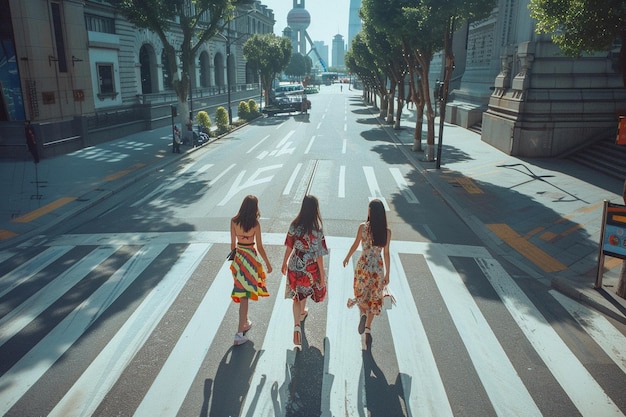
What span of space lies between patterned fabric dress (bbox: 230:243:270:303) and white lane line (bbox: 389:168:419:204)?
28.8ft

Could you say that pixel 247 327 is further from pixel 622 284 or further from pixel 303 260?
pixel 622 284

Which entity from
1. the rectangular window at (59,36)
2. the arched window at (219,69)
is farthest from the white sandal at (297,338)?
the arched window at (219,69)

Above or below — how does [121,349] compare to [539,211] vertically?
below

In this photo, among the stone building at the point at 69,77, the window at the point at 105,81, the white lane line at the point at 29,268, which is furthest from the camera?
the window at the point at 105,81

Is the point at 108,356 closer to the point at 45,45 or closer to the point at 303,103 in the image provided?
the point at 45,45

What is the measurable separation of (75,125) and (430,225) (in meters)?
20.3

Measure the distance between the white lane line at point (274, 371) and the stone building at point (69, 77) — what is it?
62.2ft

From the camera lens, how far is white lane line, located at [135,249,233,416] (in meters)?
5.36

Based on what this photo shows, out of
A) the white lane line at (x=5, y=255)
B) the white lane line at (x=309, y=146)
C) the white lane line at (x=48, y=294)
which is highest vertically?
the white lane line at (x=309, y=146)

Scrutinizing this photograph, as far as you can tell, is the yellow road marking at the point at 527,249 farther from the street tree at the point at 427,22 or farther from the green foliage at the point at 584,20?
the street tree at the point at 427,22

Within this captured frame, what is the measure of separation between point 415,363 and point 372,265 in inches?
55.5

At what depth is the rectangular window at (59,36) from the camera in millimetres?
23234

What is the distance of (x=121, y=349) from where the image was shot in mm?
6453

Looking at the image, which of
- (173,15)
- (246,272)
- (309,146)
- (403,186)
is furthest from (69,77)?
(246,272)
